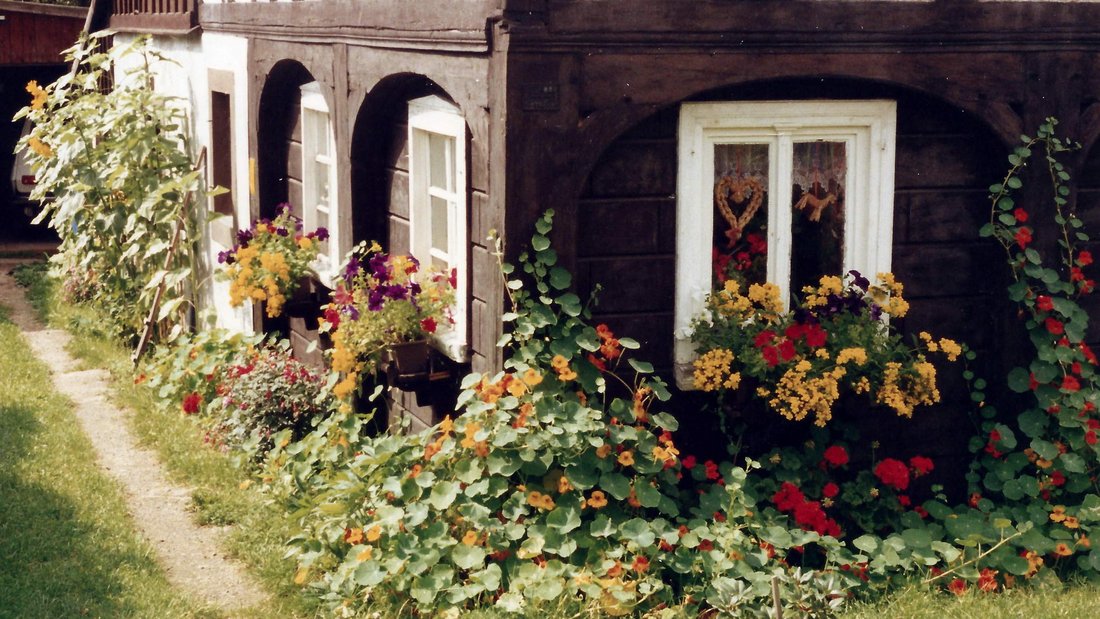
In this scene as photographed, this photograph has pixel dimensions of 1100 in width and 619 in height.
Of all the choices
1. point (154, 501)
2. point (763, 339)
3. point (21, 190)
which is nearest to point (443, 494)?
point (763, 339)

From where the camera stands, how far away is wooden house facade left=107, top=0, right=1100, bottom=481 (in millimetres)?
5664

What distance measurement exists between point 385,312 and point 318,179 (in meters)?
2.43

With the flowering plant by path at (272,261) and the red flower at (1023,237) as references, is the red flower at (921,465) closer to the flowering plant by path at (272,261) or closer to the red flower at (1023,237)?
the red flower at (1023,237)

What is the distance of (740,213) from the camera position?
6238mm

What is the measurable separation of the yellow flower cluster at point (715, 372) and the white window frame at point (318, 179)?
259cm

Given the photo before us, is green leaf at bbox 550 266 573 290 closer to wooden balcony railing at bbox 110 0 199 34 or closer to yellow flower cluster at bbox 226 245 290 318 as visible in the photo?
yellow flower cluster at bbox 226 245 290 318

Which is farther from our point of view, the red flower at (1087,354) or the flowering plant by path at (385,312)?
the red flower at (1087,354)

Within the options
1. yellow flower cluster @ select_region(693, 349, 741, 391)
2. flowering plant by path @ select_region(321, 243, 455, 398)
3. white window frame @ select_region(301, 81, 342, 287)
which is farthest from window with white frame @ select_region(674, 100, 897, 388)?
white window frame @ select_region(301, 81, 342, 287)

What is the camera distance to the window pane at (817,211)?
6.30m

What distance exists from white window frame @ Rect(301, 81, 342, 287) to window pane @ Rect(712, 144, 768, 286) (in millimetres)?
2424

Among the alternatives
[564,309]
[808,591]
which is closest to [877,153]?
[564,309]

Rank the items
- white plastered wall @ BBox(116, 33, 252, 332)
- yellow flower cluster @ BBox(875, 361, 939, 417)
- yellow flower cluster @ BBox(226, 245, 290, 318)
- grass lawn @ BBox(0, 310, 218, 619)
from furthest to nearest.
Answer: white plastered wall @ BBox(116, 33, 252, 332), yellow flower cluster @ BBox(226, 245, 290, 318), yellow flower cluster @ BBox(875, 361, 939, 417), grass lawn @ BBox(0, 310, 218, 619)

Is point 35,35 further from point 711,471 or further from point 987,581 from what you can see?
point 987,581

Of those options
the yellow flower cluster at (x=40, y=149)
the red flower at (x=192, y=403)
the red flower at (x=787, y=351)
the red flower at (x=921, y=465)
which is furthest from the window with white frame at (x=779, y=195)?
the yellow flower cluster at (x=40, y=149)
